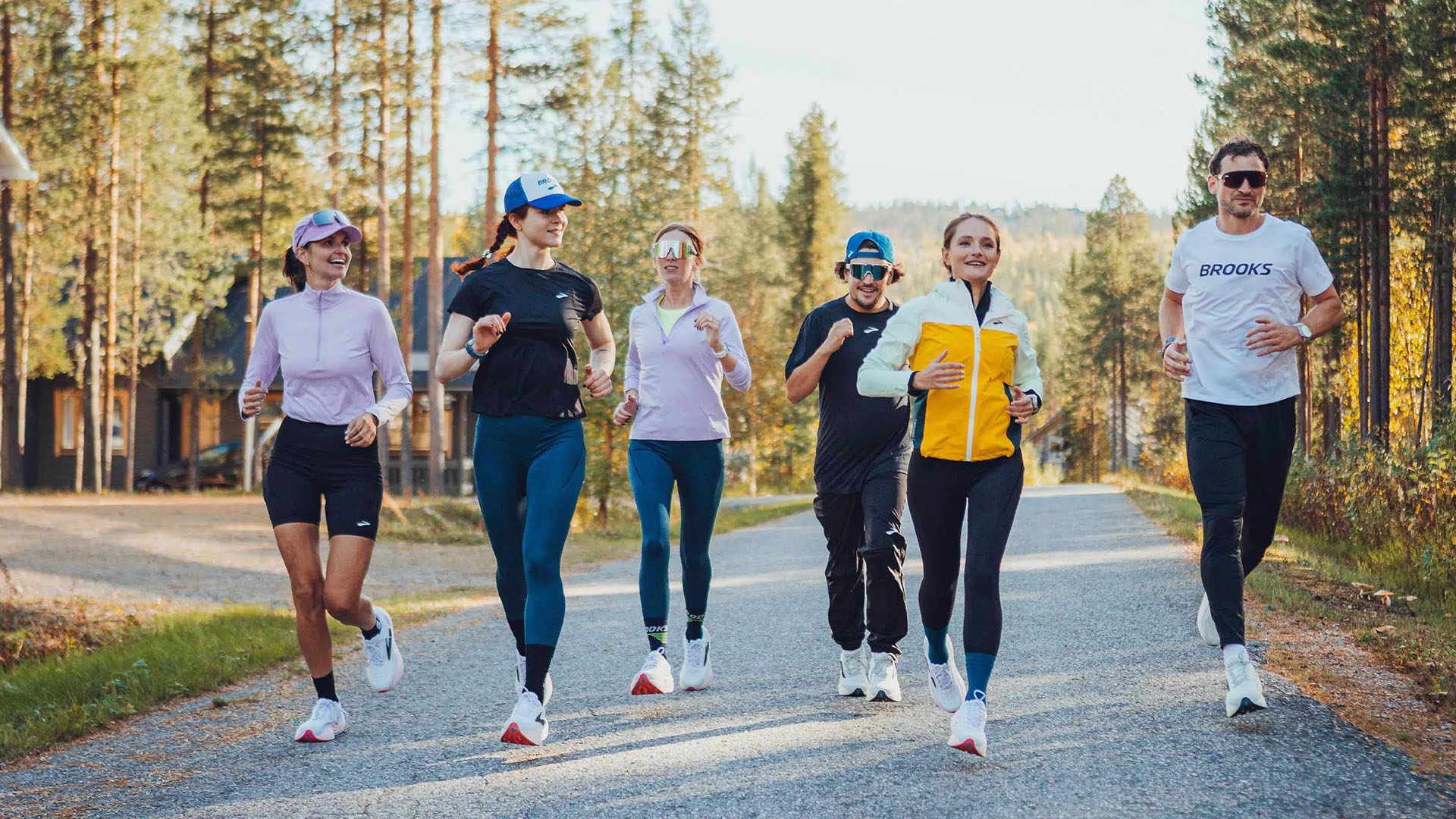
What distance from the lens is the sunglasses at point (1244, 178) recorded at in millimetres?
5617

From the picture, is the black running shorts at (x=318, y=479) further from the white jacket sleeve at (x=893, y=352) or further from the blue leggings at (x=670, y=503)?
the white jacket sleeve at (x=893, y=352)

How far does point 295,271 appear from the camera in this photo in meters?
5.86

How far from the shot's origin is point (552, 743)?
537 centimetres

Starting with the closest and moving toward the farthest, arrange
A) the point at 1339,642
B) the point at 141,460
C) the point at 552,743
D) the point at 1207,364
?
1. the point at 552,743
2. the point at 1207,364
3. the point at 1339,642
4. the point at 141,460

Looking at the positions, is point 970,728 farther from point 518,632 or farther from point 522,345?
point 522,345

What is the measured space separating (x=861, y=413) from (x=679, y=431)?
992 mm

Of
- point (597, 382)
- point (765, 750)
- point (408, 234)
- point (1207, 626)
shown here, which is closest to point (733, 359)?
point (597, 382)

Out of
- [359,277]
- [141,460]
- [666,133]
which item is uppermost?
[666,133]

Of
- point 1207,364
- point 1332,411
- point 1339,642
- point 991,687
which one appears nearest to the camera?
point 1207,364

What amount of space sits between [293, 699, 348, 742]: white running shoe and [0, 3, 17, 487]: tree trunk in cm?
2972

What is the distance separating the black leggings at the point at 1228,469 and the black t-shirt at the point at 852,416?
136 cm

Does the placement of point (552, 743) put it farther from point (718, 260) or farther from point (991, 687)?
point (718, 260)

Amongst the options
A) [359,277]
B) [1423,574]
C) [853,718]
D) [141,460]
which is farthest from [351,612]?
[141,460]

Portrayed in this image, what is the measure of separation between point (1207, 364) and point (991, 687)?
1.92 metres
